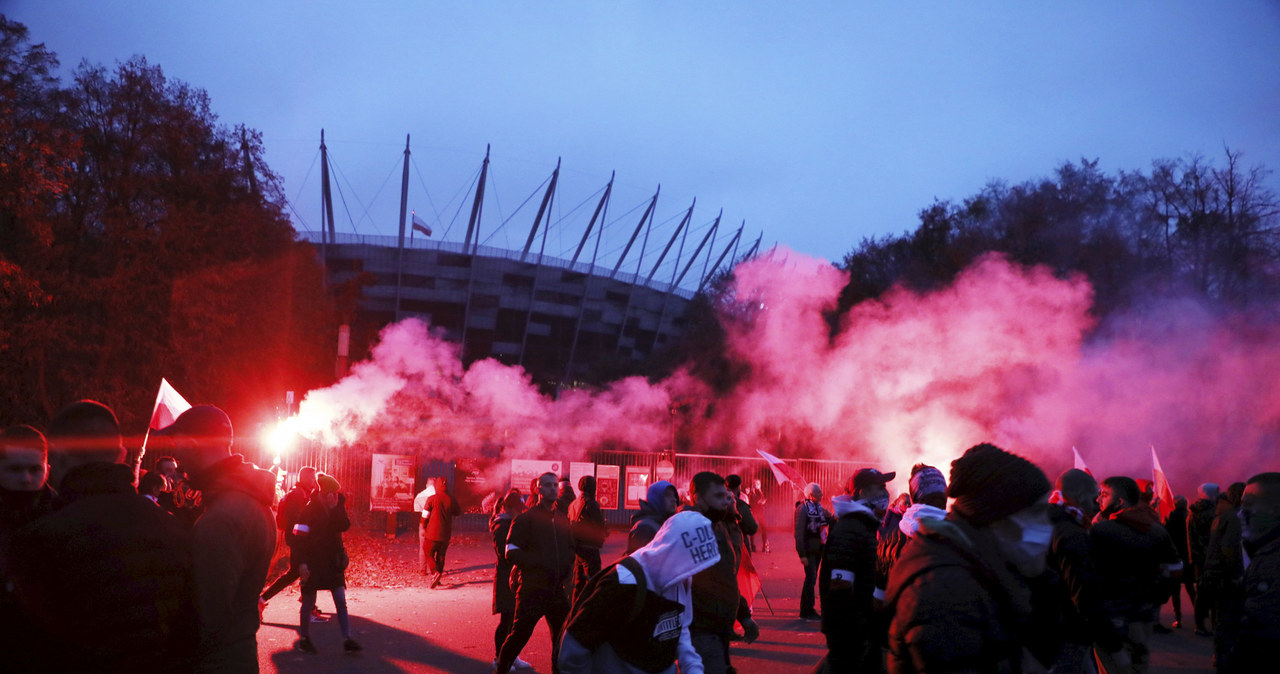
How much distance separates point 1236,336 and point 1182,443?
129 inches

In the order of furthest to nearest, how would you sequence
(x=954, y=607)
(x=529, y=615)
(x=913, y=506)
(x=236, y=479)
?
(x=529, y=615) → (x=913, y=506) → (x=236, y=479) → (x=954, y=607)

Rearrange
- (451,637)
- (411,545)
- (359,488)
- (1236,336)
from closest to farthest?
(451,637)
(411,545)
(359,488)
(1236,336)

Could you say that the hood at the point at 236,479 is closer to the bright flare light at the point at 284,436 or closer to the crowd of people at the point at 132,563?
the crowd of people at the point at 132,563

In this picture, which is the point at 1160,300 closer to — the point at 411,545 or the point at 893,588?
the point at 411,545

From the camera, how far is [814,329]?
1123 inches

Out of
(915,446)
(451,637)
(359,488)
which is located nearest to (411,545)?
(359,488)

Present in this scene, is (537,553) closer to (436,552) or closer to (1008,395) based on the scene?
(436,552)

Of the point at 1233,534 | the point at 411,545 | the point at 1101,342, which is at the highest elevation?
the point at 1101,342

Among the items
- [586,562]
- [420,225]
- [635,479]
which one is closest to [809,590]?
[586,562]

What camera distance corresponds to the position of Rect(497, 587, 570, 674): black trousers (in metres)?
6.55

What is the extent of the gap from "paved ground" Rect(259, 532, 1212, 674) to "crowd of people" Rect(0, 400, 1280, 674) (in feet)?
11.7

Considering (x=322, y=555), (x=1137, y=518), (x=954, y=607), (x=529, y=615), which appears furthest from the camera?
(x=322, y=555)

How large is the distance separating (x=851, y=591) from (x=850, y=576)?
84 mm

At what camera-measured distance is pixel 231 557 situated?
2971 millimetres
